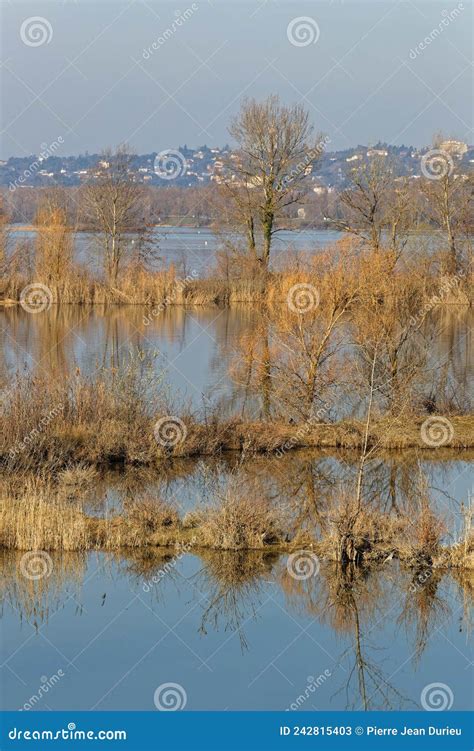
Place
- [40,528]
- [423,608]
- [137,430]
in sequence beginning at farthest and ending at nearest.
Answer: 1. [137,430]
2. [40,528]
3. [423,608]

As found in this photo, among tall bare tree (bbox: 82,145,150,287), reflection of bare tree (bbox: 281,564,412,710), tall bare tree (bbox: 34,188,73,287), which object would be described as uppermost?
tall bare tree (bbox: 82,145,150,287)

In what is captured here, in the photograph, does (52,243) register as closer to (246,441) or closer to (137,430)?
(246,441)

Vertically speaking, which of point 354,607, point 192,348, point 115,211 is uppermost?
point 115,211

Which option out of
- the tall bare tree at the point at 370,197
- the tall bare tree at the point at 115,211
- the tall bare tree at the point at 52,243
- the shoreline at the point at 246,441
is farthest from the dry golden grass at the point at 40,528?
the tall bare tree at the point at 115,211

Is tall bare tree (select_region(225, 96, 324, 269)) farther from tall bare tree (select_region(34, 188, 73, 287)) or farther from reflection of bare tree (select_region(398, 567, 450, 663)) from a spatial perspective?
reflection of bare tree (select_region(398, 567, 450, 663))

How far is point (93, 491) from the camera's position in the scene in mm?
15742

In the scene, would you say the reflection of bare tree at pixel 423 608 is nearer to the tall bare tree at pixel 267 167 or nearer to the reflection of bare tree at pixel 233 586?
the reflection of bare tree at pixel 233 586

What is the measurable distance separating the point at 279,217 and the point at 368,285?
83.9 ft

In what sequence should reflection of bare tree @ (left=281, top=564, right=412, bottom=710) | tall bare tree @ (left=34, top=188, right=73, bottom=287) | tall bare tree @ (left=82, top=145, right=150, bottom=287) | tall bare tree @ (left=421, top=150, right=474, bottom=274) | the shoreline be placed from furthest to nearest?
tall bare tree @ (left=82, top=145, right=150, bottom=287) → tall bare tree @ (left=421, top=150, right=474, bottom=274) → tall bare tree @ (left=34, top=188, right=73, bottom=287) → the shoreline → reflection of bare tree @ (left=281, top=564, right=412, bottom=710)

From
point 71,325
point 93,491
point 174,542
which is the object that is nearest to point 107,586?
point 174,542

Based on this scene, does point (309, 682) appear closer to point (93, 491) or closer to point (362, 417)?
point (93, 491)

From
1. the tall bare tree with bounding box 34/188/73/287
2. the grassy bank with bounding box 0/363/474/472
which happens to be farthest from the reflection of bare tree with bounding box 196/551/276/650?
the tall bare tree with bounding box 34/188/73/287

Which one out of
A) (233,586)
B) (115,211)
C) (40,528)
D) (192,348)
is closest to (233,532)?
(233,586)

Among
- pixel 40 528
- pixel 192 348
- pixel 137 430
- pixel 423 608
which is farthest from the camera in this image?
pixel 192 348
